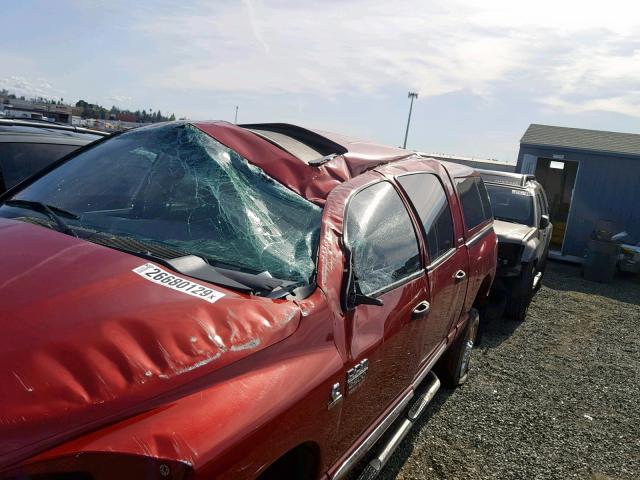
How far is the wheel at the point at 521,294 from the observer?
679 cm

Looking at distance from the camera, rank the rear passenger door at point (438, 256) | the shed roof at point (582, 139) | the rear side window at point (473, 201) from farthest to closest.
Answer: the shed roof at point (582, 139)
the rear side window at point (473, 201)
the rear passenger door at point (438, 256)

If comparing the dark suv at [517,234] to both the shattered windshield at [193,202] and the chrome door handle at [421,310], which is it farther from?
the shattered windshield at [193,202]

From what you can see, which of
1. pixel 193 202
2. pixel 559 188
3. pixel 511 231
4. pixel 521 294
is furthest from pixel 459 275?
pixel 559 188

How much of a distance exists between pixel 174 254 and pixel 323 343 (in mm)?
673

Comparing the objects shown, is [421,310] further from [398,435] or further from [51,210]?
[51,210]

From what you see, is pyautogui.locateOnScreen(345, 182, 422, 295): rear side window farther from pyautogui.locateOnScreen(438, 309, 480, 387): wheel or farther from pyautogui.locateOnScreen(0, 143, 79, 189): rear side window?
pyautogui.locateOnScreen(0, 143, 79, 189): rear side window

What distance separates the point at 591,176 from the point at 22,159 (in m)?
12.7

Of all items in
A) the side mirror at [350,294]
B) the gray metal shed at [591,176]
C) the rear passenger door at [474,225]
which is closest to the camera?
the side mirror at [350,294]

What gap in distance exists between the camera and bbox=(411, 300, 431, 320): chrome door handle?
266cm

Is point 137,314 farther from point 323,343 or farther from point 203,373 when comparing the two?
point 323,343

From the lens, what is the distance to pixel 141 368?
138 cm

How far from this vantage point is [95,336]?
1423mm

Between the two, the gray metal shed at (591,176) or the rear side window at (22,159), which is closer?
the rear side window at (22,159)

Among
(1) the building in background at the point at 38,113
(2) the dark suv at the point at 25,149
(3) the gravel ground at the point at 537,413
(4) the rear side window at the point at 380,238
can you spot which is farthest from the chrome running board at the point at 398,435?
(1) the building in background at the point at 38,113
